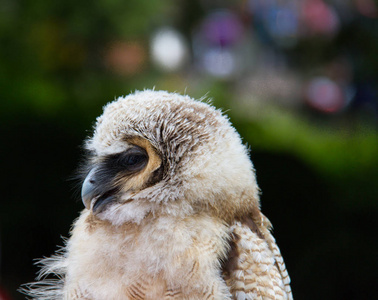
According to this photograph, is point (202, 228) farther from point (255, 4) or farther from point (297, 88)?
→ point (255, 4)

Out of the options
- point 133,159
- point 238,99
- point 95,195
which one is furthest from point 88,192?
point 238,99

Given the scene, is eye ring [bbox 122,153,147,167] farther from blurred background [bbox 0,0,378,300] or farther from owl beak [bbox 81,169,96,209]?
blurred background [bbox 0,0,378,300]

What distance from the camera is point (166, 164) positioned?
1351 millimetres

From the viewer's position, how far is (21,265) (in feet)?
12.1

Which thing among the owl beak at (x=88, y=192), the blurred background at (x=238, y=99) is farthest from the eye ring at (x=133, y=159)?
the blurred background at (x=238, y=99)

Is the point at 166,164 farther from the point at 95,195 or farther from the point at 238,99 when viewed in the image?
the point at 238,99

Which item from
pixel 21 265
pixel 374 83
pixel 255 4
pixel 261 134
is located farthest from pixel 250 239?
pixel 255 4

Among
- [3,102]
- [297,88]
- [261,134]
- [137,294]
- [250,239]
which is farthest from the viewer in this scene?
[297,88]

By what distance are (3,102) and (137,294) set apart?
237cm

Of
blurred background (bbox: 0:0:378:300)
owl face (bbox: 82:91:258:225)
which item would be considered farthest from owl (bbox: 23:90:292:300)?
blurred background (bbox: 0:0:378:300)

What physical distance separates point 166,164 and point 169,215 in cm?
14

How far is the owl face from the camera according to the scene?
134 centimetres

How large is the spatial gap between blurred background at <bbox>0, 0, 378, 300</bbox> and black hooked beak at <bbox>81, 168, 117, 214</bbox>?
262mm

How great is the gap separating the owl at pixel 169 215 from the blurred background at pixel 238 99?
1.11ft
